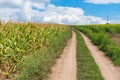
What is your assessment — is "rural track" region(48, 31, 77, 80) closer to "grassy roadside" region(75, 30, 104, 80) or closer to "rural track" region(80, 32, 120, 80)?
"grassy roadside" region(75, 30, 104, 80)

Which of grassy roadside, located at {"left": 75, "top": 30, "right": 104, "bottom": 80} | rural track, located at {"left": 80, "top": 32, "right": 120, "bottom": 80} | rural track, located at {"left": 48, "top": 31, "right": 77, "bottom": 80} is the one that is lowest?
rural track, located at {"left": 80, "top": 32, "right": 120, "bottom": 80}

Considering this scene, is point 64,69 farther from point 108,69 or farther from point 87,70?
point 108,69

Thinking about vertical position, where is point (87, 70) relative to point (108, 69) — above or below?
above

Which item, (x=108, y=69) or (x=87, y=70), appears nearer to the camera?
(x=87, y=70)

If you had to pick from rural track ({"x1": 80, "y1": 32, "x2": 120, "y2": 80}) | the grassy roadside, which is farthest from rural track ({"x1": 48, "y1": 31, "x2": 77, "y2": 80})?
rural track ({"x1": 80, "y1": 32, "x2": 120, "y2": 80})

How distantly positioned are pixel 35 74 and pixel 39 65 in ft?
2.66

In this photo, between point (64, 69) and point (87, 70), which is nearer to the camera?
point (87, 70)

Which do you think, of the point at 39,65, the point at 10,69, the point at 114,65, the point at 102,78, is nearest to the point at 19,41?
the point at 39,65

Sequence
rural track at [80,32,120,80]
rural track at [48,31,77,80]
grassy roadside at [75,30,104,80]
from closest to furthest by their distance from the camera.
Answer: grassy roadside at [75,30,104,80] → rural track at [48,31,77,80] → rural track at [80,32,120,80]

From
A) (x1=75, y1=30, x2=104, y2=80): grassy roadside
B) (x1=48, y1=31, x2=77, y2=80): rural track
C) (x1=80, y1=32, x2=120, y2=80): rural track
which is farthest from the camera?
(x1=80, y1=32, x2=120, y2=80): rural track

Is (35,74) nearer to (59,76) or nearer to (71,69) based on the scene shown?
Answer: (59,76)

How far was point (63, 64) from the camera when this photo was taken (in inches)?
672

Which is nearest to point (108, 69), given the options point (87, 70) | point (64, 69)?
point (87, 70)

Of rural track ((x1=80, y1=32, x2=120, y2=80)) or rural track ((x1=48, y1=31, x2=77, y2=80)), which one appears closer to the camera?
rural track ((x1=48, y1=31, x2=77, y2=80))
